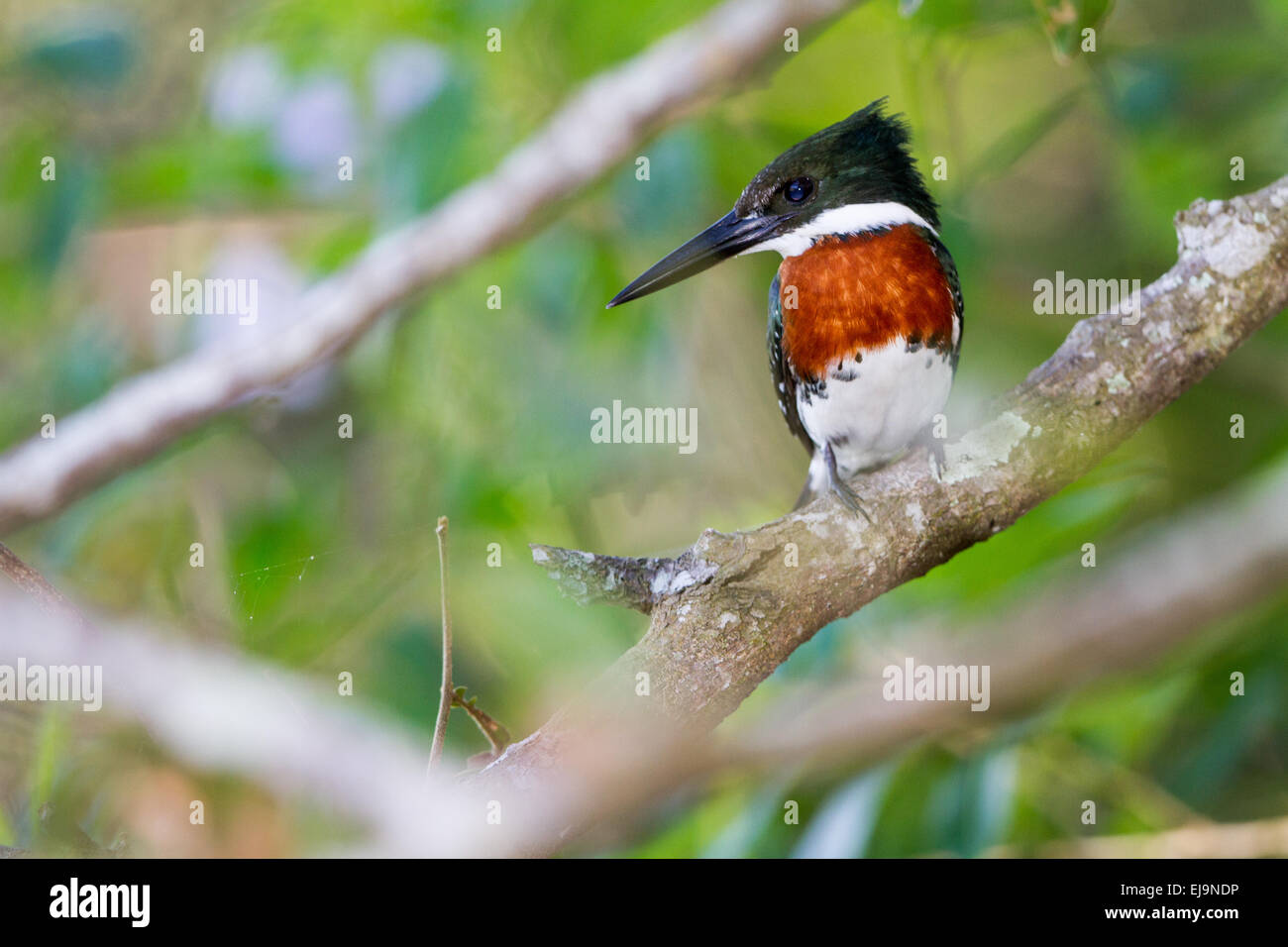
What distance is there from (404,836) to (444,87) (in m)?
1.34

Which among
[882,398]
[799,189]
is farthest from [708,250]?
[882,398]

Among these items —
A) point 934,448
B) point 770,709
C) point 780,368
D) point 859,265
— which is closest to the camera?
point 934,448

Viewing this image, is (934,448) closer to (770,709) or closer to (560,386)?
(770,709)

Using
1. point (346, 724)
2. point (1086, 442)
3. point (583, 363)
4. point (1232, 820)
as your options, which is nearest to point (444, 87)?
point (583, 363)

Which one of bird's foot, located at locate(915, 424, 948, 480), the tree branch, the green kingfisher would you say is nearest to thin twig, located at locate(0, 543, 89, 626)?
the tree branch

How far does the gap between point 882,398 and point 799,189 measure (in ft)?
1.02

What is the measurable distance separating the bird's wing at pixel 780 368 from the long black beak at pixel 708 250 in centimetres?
11

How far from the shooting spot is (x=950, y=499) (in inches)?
52.7

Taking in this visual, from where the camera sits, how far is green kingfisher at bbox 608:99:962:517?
158 cm

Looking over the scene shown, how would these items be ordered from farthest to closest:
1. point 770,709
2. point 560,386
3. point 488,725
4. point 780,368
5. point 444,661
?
point 560,386
point 770,709
point 780,368
point 488,725
point 444,661

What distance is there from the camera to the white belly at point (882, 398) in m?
1.58

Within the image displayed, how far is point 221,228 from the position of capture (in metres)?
2.97

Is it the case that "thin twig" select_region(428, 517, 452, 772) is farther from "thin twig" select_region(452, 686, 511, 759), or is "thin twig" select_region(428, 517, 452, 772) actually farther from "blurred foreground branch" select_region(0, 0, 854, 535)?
"blurred foreground branch" select_region(0, 0, 854, 535)
